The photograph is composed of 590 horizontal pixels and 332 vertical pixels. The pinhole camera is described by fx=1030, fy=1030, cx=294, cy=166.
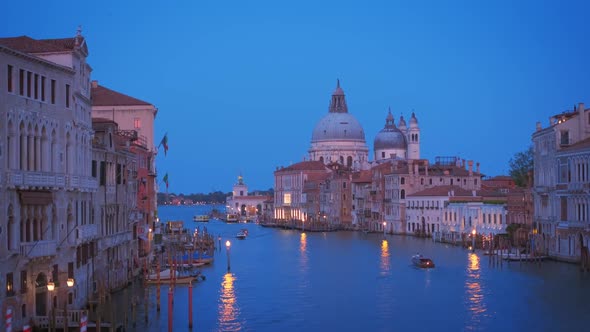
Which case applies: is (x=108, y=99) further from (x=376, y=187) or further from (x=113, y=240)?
(x=376, y=187)

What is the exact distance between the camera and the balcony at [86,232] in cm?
2127

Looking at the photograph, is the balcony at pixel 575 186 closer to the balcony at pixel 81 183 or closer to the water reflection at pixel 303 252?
the water reflection at pixel 303 252

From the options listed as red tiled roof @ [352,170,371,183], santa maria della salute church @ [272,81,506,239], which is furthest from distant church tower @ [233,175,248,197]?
red tiled roof @ [352,170,371,183]

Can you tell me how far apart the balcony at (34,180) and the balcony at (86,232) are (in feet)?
4.80

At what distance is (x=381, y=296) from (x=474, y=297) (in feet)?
8.60

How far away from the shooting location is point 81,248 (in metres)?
21.9

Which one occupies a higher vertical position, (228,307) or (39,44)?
(39,44)

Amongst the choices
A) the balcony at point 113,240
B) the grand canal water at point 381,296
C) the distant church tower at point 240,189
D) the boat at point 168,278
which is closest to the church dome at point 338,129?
the distant church tower at point 240,189

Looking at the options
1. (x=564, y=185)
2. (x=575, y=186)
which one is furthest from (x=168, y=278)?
(x=564, y=185)

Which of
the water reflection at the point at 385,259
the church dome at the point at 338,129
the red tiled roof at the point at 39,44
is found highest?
the church dome at the point at 338,129

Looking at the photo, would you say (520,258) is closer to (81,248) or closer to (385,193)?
(81,248)

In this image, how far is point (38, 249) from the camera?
18656 millimetres

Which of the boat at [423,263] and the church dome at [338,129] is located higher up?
the church dome at [338,129]

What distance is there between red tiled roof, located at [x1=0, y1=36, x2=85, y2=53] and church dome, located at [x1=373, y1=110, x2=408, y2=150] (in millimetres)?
80898
